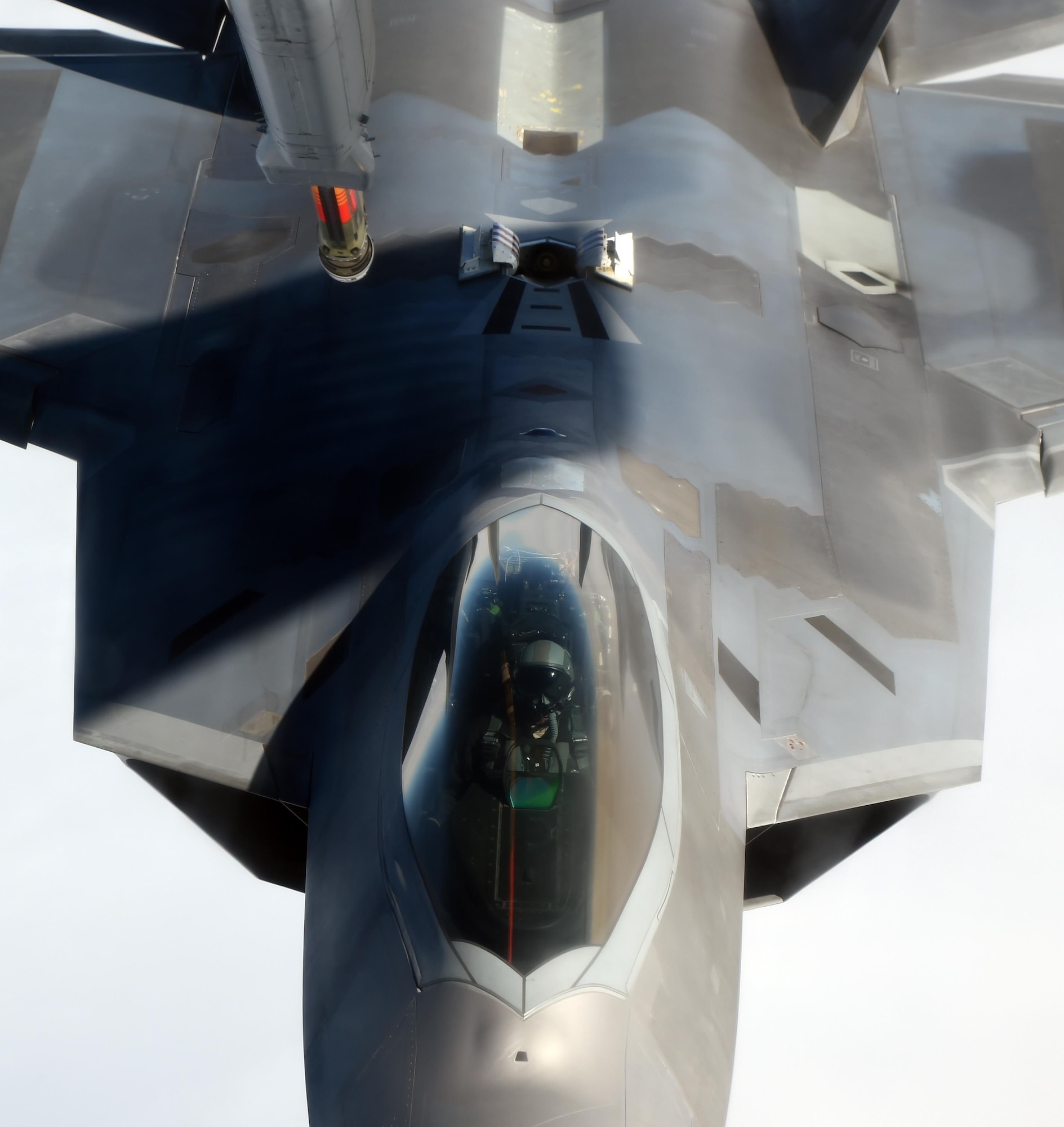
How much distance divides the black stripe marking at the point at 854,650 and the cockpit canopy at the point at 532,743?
1.72 meters

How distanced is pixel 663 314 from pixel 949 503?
2.34 metres

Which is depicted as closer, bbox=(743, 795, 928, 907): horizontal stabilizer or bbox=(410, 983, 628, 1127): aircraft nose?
bbox=(410, 983, 628, 1127): aircraft nose

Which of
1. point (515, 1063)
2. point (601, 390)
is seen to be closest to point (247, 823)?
point (515, 1063)

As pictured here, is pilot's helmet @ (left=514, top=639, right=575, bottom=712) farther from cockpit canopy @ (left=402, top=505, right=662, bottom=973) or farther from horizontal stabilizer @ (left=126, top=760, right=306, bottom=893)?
horizontal stabilizer @ (left=126, top=760, right=306, bottom=893)

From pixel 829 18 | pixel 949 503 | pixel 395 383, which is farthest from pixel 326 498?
pixel 829 18

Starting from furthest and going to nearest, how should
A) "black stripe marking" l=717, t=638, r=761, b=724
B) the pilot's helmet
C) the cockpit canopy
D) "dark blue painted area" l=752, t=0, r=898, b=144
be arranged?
"dark blue painted area" l=752, t=0, r=898, b=144 < "black stripe marking" l=717, t=638, r=761, b=724 < the pilot's helmet < the cockpit canopy

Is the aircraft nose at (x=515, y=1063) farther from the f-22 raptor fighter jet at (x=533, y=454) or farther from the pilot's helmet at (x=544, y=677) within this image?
the pilot's helmet at (x=544, y=677)

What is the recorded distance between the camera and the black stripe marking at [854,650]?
655cm

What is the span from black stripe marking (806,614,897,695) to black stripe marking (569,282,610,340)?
7.60 feet

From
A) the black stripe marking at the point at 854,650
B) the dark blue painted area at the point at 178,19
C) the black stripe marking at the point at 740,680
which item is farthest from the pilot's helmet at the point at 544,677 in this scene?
the dark blue painted area at the point at 178,19

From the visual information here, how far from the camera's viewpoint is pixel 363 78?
15.6ft

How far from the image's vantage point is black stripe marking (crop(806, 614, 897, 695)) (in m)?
6.55

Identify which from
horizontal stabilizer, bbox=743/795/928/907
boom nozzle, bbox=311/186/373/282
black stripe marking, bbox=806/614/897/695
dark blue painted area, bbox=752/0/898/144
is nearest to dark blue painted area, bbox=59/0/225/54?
boom nozzle, bbox=311/186/373/282

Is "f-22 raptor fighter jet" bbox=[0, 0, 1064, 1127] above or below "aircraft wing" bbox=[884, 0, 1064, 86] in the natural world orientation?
below
